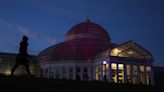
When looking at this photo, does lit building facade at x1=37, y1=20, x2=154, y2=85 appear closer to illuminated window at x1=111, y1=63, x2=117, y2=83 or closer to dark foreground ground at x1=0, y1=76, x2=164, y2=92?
illuminated window at x1=111, y1=63, x2=117, y2=83

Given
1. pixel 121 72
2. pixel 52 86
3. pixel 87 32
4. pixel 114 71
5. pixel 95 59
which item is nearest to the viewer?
pixel 52 86

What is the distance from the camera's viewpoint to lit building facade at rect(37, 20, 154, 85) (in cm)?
5656

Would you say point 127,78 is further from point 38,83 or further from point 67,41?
point 38,83

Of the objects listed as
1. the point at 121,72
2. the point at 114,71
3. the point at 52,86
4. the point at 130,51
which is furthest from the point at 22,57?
the point at 130,51

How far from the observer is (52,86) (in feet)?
66.1

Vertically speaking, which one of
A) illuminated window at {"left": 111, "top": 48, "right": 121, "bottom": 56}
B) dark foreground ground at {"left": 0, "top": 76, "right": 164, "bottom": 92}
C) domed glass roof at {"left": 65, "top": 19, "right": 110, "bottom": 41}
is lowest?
dark foreground ground at {"left": 0, "top": 76, "right": 164, "bottom": 92}

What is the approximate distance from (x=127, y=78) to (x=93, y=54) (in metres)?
9.26

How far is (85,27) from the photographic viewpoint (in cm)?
7181

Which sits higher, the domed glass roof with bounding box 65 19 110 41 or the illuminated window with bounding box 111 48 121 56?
the domed glass roof with bounding box 65 19 110 41

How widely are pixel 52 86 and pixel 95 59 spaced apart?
136 ft

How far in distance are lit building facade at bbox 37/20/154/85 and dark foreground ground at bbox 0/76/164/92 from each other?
2864cm

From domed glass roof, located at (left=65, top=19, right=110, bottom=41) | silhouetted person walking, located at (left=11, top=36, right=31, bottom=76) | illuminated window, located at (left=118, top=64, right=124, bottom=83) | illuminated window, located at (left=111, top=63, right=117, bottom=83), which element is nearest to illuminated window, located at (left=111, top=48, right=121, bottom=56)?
illuminated window, located at (left=111, top=63, right=117, bottom=83)

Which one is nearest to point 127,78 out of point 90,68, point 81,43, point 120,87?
point 90,68

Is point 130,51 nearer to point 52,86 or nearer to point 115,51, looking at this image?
point 115,51
